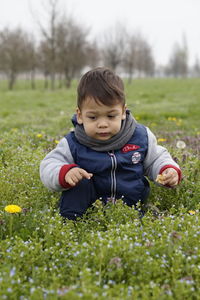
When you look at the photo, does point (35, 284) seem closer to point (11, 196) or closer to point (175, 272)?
point (175, 272)

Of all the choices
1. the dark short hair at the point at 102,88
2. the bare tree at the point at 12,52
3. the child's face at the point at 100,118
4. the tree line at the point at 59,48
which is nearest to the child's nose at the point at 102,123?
the child's face at the point at 100,118

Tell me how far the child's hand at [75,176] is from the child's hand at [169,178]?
808mm

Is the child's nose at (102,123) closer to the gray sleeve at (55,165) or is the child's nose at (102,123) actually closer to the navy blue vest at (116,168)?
the navy blue vest at (116,168)

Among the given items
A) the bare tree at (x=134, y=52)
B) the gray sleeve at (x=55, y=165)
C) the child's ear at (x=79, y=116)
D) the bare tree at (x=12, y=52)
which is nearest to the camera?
the gray sleeve at (x=55, y=165)

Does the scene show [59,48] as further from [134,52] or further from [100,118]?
[100,118]

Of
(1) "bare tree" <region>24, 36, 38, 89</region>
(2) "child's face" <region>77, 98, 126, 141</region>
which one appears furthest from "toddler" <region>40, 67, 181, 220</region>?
(1) "bare tree" <region>24, 36, 38, 89</region>

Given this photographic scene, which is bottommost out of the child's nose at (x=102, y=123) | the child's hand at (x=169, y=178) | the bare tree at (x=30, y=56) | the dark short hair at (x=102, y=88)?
the child's hand at (x=169, y=178)

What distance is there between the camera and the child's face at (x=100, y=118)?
11.8 ft

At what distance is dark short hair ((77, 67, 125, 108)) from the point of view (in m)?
3.53

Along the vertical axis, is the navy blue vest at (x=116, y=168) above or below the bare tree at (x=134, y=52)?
below

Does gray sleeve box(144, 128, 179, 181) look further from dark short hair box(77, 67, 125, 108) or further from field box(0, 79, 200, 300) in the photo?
dark short hair box(77, 67, 125, 108)

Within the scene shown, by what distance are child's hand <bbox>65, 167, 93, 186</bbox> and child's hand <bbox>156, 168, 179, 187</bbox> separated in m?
0.81

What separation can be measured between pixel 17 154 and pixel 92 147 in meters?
2.12

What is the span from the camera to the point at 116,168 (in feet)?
12.5
